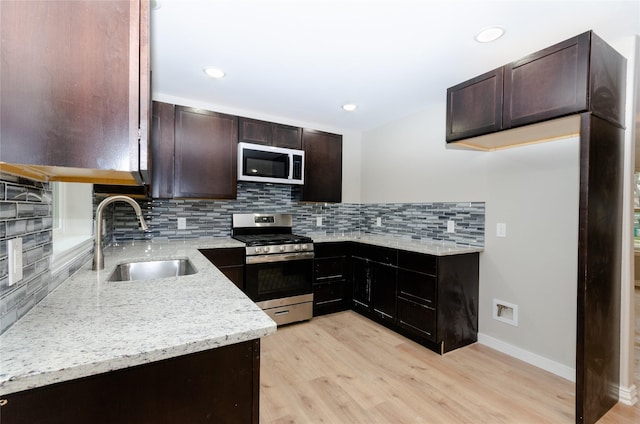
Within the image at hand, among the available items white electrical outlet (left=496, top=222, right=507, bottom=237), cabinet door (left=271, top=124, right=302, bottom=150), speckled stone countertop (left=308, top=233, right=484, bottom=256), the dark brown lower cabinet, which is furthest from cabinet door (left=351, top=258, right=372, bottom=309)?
the dark brown lower cabinet

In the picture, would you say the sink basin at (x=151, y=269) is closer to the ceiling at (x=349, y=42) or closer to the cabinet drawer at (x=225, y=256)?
the cabinet drawer at (x=225, y=256)

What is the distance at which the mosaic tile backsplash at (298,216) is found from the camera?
282 centimetres

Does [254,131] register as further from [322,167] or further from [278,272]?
[278,272]

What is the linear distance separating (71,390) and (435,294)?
2.38m

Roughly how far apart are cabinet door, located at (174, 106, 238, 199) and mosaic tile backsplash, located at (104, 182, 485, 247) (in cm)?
33

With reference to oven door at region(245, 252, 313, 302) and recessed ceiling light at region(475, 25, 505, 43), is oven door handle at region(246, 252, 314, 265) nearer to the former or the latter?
oven door at region(245, 252, 313, 302)

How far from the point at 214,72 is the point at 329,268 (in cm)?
223

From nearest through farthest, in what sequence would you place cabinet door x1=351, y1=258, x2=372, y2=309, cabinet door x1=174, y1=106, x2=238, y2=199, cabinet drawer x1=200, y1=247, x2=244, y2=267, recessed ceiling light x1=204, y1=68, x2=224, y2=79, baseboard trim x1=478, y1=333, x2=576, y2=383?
baseboard trim x1=478, y1=333, x2=576, y2=383 → recessed ceiling light x1=204, y1=68, x2=224, y2=79 → cabinet drawer x1=200, y1=247, x2=244, y2=267 → cabinet door x1=174, y1=106, x2=238, y2=199 → cabinet door x1=351, y1=258, x2=372, y2=309

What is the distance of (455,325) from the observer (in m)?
2.59

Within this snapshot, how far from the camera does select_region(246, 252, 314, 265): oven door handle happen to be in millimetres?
2850

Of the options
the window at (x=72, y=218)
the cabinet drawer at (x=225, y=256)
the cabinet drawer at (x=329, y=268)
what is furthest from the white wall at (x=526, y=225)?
the window at (x=72, y=218)

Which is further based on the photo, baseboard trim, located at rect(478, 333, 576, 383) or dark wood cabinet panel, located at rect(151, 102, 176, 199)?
dark wood cabinet panel, located at rect(151, 102, 176, 199)

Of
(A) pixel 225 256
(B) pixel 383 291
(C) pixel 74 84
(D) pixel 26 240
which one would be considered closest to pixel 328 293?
(B) pixel 383 291

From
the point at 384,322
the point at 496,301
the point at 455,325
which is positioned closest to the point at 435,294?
the point at 455,325
